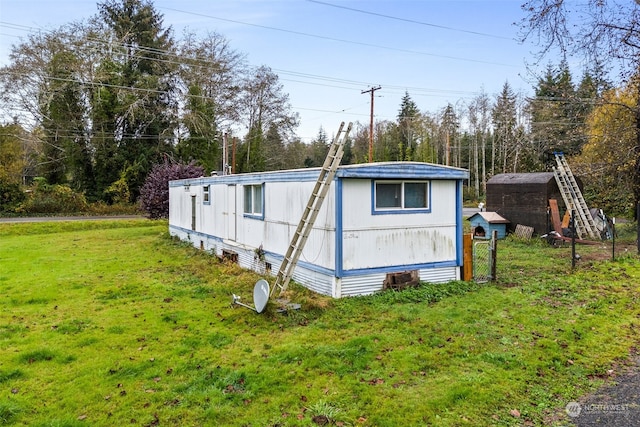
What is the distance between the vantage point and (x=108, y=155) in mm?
30266

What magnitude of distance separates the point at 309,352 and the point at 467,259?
4.99 metres

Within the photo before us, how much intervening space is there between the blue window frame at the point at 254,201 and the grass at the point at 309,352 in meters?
1.62

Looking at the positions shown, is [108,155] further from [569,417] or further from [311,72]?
[569,417]

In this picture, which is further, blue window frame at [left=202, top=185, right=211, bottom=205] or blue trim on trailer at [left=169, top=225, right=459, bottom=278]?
blue window frame at [left=202, top=185, right=211, bottom=205]

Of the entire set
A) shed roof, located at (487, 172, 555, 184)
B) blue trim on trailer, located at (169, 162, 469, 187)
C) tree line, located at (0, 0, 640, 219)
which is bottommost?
blue trim on trailer, located at (169, 162, 469, 187)

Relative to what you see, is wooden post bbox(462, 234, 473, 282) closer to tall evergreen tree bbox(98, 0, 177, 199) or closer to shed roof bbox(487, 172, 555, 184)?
A: shed roof bbox(487, 172, 555, 184)

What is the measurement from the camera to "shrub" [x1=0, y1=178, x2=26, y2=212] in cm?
2523

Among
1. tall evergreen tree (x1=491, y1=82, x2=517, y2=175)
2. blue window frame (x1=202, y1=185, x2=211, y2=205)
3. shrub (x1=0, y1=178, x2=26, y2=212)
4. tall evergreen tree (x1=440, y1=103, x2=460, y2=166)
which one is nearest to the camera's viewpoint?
blue window frame (x1=202, y1=185, x2=211, y2=205)

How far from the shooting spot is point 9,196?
25.5 m

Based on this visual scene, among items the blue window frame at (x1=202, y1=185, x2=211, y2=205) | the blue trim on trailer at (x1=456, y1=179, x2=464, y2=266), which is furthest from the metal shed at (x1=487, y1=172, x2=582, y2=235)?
the blue window frame at (x1=202, y1=185, x2=211, y2=205)

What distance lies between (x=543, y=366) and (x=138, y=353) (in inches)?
190

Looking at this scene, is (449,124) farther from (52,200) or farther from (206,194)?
(206,194)

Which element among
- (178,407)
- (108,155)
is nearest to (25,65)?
(108,155)

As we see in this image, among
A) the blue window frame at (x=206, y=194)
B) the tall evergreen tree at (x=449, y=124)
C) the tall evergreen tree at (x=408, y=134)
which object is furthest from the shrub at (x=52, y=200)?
the tall evergreen tree at (x=449, y=124)
